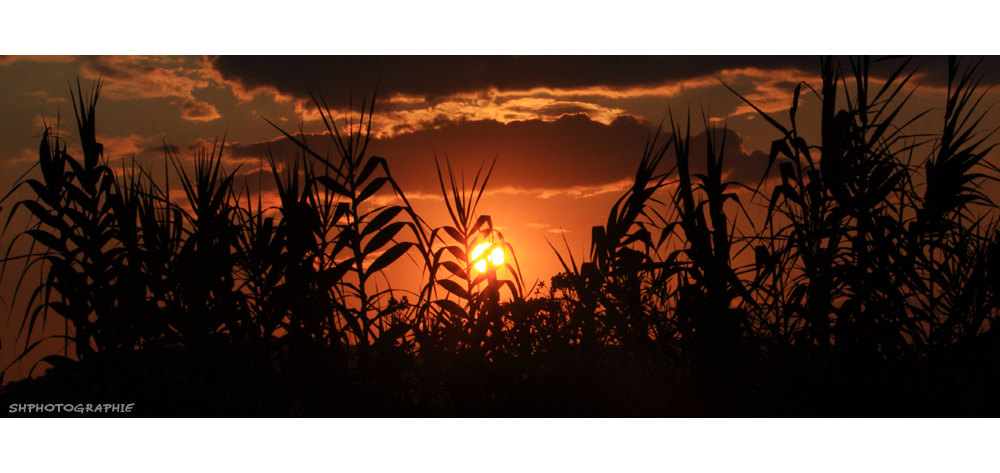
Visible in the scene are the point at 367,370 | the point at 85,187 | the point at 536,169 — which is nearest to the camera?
the point at 367,370

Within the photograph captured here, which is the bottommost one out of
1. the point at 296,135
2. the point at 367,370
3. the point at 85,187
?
the point at 367,370

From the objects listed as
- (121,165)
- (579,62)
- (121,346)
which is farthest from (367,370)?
(579,62)

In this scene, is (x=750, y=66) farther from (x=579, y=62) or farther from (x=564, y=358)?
(x=564, y=358)

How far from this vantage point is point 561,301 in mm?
2348

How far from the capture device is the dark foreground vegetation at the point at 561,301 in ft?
7.20

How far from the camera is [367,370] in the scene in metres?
2.21

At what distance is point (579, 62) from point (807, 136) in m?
1.02

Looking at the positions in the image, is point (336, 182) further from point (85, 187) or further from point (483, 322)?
Result: point (85, 187)

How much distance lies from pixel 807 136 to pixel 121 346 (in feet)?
9.65

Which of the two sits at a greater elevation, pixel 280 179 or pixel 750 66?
pixel 750 66

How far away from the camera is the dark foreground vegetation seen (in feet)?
7.20

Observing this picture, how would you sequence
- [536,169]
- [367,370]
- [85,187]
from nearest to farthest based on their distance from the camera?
[367,370], [85,187], [536,169]

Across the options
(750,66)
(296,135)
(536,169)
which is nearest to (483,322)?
(536,169)

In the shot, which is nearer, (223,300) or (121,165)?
(223,300)
